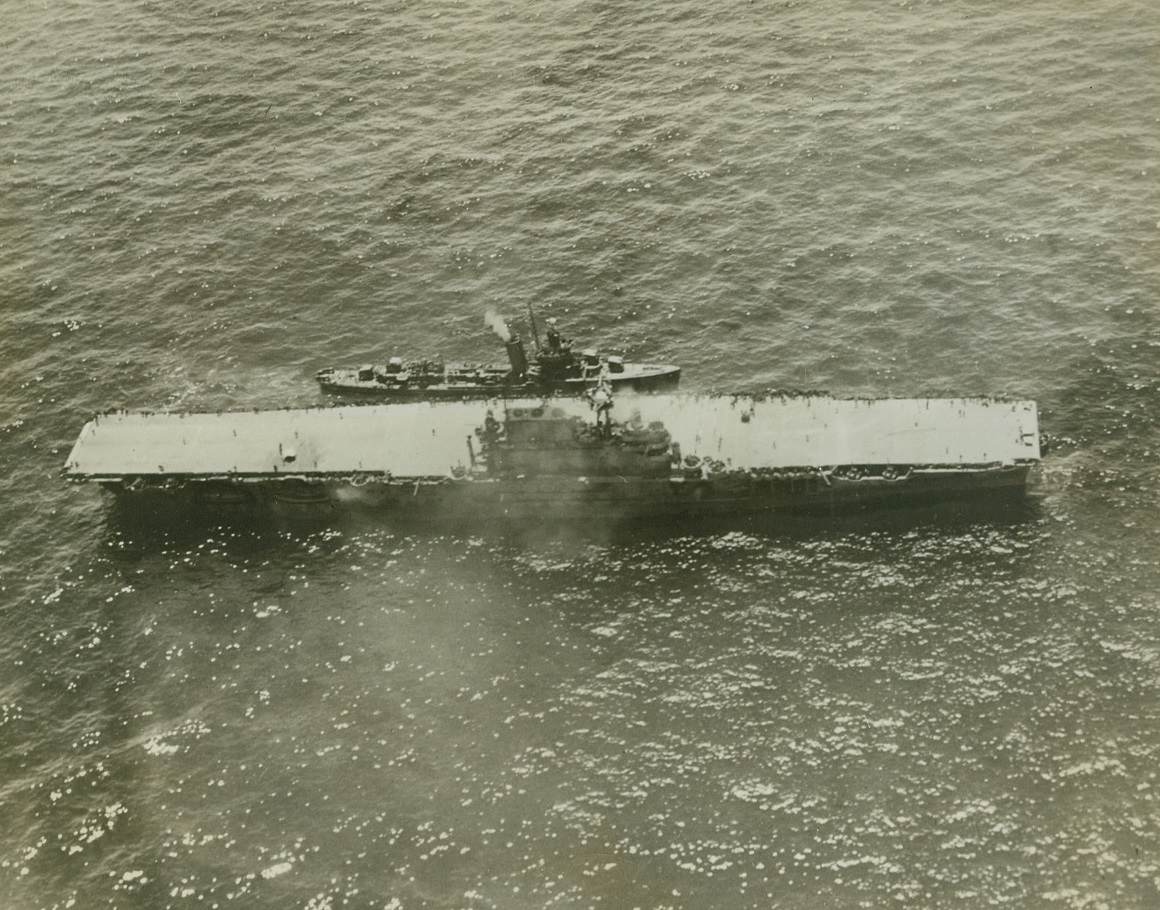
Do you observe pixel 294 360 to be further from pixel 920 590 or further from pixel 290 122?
pixel 920 590

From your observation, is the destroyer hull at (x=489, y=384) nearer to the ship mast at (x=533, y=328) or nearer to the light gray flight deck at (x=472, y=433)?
the light gray flight deck at (x=472, y=433)

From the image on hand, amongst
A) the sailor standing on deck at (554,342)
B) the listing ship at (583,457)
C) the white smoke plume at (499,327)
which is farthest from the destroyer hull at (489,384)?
the white smoke plume at (499,327)

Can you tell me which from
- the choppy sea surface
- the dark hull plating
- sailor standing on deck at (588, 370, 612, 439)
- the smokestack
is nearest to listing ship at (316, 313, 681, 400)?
the smokestack

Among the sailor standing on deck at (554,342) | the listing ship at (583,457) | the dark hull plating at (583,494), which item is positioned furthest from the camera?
the sailor standing on deck at (554,342)

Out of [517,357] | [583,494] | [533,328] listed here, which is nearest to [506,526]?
[583,494]

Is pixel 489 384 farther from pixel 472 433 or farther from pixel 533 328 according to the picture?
pixel 472 433

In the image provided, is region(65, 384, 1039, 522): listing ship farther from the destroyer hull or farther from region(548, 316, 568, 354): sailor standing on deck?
region(548, 316, 568, 354): sailor standing on deck

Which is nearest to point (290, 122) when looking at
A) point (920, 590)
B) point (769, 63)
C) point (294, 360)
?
point (294, 360)

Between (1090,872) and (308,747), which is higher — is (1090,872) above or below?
below
